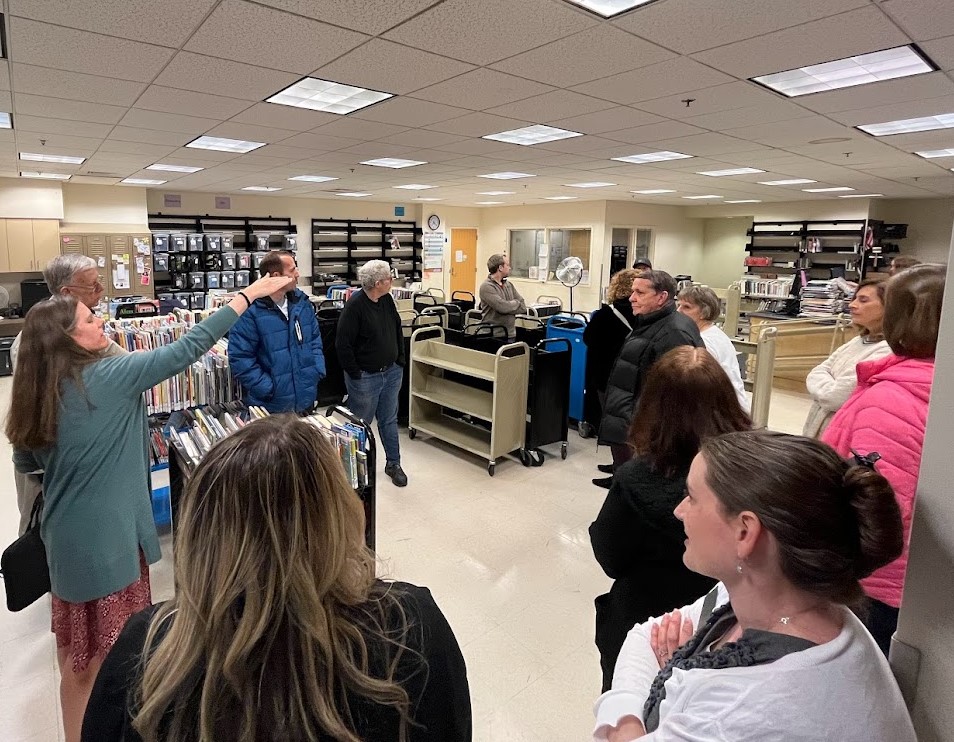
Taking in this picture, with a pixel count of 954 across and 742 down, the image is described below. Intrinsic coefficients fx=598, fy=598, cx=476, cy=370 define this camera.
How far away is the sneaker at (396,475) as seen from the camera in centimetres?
430

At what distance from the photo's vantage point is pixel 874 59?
124 inches

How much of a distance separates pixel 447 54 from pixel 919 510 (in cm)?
290

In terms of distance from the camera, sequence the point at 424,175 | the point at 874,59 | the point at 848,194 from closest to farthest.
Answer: the point at 874,59 < the point at 424,175 < the point at 848,194

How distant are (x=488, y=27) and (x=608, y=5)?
0.53 meters

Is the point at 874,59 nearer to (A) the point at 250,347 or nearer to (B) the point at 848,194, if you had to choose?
(A) the point at 250,347

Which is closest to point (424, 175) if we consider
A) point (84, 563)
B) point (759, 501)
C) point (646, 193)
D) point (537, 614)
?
point (646, 193)

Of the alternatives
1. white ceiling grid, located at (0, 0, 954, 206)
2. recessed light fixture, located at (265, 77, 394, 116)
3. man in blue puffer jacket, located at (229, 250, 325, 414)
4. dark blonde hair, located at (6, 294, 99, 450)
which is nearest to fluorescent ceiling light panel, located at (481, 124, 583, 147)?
white ceiling grid, located at (0, 0, 954, 206)

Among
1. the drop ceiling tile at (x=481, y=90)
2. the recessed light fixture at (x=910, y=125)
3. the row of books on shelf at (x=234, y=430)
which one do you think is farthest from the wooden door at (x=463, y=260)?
the row of books on shelf at (x=234, y=430)

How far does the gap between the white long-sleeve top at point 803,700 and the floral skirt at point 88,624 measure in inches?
68.6

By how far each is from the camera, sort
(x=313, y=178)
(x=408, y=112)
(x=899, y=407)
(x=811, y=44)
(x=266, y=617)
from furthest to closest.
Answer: (x=313, y=178), (x=408, y=112), (x=811, y=44), (x=899, y=407), (x=266, y=617)

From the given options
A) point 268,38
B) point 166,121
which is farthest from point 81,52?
point 166,121

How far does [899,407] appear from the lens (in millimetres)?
1379

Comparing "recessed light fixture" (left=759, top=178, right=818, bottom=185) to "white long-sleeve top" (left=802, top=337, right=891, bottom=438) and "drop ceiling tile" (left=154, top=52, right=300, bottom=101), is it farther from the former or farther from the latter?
"drop ceiling tile" (left=154, top=52, right=300, bottom=101)

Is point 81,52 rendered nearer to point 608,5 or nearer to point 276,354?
point 276,354
